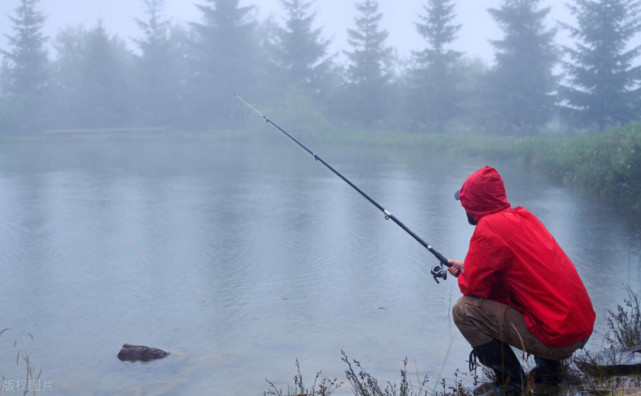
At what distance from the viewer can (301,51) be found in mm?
42750

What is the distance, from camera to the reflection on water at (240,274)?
541 centimetres

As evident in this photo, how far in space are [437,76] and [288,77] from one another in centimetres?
979

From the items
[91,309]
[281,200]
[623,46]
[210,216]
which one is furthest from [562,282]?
[623,46]

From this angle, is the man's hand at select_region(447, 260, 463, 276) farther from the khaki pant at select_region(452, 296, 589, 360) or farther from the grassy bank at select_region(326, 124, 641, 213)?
the grassy bank at select_region(326, 124, 641, 213)

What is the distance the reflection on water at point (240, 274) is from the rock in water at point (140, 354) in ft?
0.29

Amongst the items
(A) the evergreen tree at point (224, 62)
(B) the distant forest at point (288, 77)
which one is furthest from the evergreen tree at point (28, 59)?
(A) the evergreen tree at point (224, 62)

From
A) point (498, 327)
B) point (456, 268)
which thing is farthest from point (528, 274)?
point (456, 268)

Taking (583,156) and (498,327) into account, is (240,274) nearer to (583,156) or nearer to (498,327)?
(498,327)

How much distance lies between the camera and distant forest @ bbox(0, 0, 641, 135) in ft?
119

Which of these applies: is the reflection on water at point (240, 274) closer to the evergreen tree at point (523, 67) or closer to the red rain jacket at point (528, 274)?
the red rain jacket at point (528, 274)

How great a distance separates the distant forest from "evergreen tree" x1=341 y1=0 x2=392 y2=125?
0.07 metres

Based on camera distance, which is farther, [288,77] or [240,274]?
[288,77]

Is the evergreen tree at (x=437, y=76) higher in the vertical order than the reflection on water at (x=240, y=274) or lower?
higher

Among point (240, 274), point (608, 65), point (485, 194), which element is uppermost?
point (608, 65)
